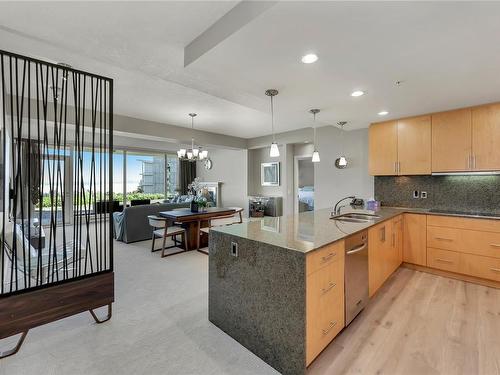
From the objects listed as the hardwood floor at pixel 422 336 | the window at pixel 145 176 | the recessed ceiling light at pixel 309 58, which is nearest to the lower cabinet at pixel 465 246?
the hardwood floor at pixel 422 336

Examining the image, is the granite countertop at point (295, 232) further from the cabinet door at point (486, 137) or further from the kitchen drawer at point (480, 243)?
the cabinet door at point (486, 137)

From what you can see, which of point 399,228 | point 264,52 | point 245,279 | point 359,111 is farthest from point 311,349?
point 359,111

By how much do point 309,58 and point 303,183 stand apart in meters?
5.27

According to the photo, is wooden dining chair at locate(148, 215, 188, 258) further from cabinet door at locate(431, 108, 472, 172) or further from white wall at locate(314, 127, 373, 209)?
cabinet door at locate(431, 108, 472, 172)

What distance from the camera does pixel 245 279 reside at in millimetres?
2012

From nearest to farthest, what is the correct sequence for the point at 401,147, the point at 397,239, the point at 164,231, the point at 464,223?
1. the point at 464,223
2. the point at 397,239
3. the point at 401,147
4. the point at 164,231

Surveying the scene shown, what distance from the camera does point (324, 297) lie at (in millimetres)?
1829

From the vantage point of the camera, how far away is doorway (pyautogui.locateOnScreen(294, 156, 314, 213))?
6917 millimetres

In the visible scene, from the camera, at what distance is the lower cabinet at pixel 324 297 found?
1.68m

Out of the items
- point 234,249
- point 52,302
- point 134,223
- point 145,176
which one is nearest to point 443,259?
point 234,249

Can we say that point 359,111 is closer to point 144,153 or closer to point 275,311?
point 275,311

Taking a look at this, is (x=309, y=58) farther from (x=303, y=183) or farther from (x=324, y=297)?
(x=303, y=183)

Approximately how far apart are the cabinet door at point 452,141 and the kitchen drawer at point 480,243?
850 mm

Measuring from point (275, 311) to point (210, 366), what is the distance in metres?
0.60
